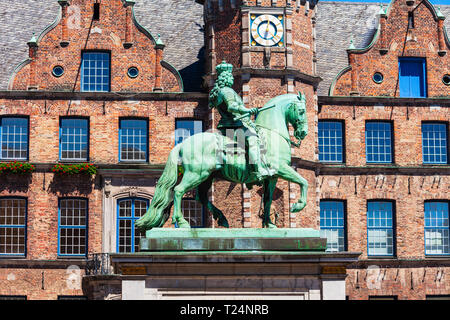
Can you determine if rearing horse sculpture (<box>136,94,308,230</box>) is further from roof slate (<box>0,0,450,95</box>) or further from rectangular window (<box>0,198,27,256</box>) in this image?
roof slate (<box>0,0,450,95</box>)

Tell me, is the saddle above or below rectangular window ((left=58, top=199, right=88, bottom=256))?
above

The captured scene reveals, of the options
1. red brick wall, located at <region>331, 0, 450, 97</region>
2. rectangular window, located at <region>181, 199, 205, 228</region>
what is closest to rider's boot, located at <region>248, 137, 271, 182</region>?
rectangular window, located at <region>181, 199, 205, 228</region>

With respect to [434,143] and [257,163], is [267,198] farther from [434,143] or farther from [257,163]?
[434,143]

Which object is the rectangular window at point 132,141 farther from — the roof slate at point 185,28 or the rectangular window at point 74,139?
the roof slate at point 185,28

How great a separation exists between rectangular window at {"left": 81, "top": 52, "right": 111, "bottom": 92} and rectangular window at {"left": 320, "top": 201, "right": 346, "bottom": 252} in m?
9.41

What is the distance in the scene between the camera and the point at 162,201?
20062 millimetres

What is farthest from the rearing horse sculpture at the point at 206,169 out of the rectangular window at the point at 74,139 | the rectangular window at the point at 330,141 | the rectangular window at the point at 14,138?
the rectangular window at the point at 330,141

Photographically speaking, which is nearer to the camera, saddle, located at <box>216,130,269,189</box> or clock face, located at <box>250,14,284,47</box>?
saddle, located at <box>216,130,269,189</box>

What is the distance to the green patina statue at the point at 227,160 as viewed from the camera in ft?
65.7

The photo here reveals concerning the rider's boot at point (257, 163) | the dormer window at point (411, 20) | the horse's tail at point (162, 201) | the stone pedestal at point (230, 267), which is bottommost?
the stone pedestal at point (230, 267)

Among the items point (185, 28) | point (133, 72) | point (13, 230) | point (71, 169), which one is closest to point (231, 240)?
point (71, 169)

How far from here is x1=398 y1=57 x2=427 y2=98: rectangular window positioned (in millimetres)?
39156

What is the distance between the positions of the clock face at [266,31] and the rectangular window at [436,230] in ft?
28.7
